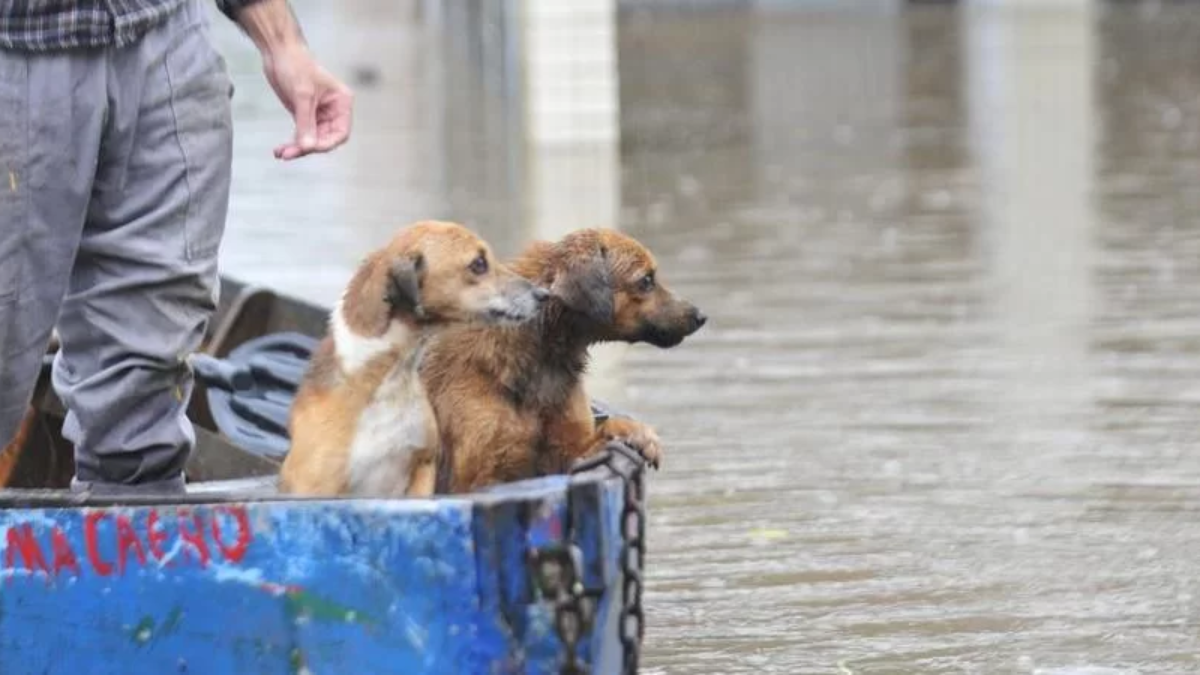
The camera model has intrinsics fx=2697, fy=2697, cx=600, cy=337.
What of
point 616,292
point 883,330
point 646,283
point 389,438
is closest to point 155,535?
point 389,438

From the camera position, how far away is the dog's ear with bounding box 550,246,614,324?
5594 millimetres

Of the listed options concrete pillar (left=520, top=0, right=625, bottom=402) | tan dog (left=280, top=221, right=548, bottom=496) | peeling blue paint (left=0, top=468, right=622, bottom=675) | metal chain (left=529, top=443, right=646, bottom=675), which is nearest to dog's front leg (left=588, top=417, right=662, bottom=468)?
metal chain (left=529, top=443, right=646, bottom=675)

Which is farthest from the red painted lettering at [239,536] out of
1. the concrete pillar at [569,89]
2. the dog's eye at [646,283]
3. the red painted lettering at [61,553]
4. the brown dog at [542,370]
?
the concrete pillar at [569,89]

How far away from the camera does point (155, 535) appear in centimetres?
470

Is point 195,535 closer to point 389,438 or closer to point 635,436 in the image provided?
point 389,438

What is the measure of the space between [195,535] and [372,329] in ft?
2.28

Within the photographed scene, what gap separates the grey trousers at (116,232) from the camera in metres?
5.07

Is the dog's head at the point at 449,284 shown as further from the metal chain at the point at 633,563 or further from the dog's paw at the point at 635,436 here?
the metal chain at the point at 633,563

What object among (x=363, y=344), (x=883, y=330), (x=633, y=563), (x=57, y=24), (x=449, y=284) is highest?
(x=57, y=24)

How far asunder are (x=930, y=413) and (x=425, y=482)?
13.0 ft

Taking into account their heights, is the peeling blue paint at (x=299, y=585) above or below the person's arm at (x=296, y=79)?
below

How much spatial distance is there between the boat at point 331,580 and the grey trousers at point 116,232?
1.41ft

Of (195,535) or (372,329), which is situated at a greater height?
(372,329)

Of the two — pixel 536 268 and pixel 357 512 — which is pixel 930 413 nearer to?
pixel 536 268
